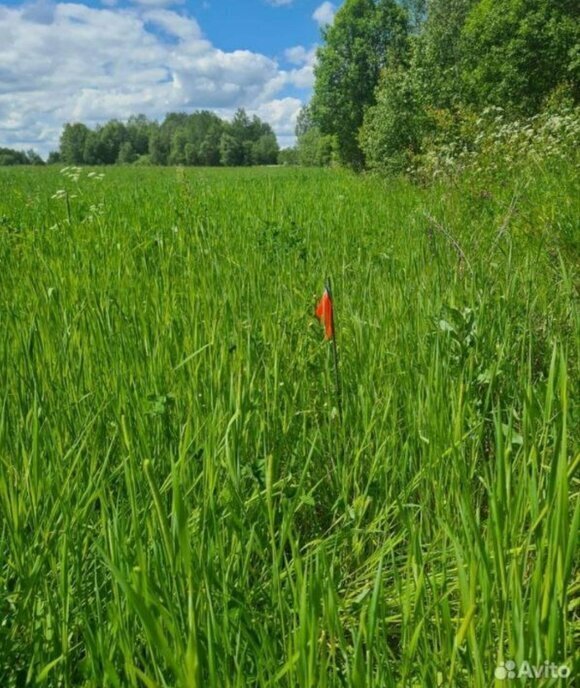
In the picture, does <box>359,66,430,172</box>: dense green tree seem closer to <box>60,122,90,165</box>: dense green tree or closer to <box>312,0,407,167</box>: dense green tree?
<box>312,0,407,167</box>: dense green tree

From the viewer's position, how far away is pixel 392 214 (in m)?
5.38

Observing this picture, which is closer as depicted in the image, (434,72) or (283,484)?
(283,484)

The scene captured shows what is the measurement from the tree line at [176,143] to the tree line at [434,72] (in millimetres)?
52639

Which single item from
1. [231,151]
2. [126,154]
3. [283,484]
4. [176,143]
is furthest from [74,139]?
[283,484]

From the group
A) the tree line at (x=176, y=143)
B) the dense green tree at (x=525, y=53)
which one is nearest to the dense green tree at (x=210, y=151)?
the tree line at (x=176, y=143)

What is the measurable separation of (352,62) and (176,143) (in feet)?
258

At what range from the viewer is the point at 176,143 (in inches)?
4301

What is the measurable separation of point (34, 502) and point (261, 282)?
1.66 m

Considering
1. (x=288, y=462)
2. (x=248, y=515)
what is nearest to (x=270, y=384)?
(x=288, y=462)

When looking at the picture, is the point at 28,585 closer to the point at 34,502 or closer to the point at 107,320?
the point at 34,502

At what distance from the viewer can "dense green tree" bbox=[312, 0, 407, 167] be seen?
3550 cm

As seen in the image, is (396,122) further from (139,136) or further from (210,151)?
(139,136)

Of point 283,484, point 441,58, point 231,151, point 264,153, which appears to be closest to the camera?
point 283,484

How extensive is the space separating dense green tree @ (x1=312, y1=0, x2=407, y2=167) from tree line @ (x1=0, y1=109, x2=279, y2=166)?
6005 cm
